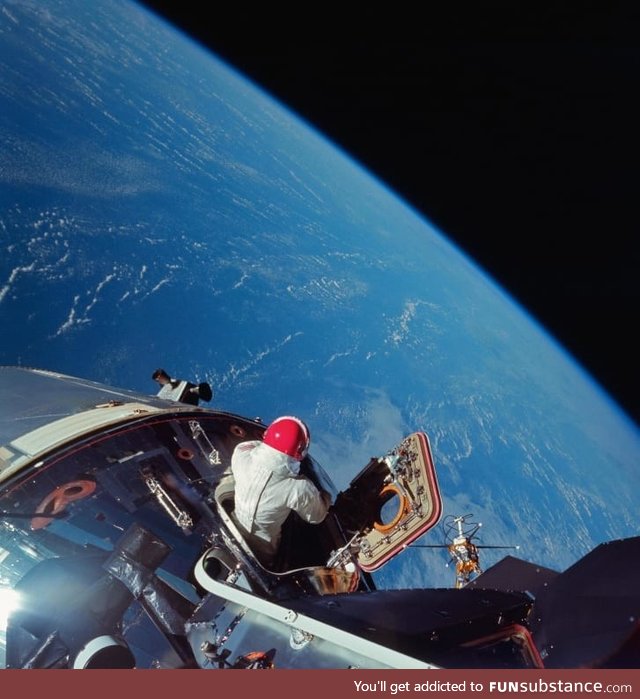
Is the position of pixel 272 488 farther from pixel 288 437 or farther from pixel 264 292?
pixel 264 292

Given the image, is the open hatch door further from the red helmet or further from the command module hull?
the red helmet

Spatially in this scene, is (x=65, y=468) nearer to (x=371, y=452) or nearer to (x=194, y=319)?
(x=194, y=319)

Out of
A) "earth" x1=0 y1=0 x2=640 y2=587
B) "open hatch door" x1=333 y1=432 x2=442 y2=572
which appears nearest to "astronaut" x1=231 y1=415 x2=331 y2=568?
"open hatch door" x1=333 y1=432 x2=442 y2=572

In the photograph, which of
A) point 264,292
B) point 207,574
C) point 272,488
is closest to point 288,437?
point 272,488

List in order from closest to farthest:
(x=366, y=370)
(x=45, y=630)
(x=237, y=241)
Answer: (x=45, y=630) → (x=366, y=370) → (x=237, y=241)

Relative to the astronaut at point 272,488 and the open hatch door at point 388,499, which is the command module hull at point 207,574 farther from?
the astronaut at point 272,488

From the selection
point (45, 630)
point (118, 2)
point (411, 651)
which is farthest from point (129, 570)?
point (118, 2)

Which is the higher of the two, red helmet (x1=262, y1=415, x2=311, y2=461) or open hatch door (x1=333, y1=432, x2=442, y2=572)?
red helmet (x1=262, y1=415, x2=311, y2=461)
